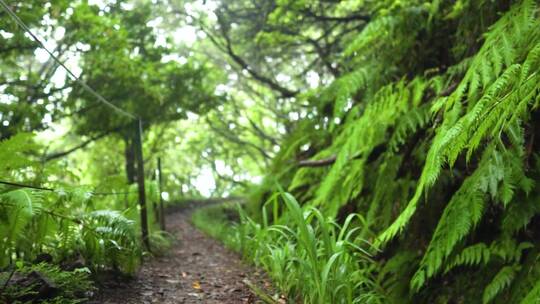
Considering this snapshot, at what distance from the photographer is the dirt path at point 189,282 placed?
293cm

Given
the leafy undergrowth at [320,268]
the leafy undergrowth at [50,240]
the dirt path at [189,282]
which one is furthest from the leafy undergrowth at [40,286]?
the leafy undergrowth at [320,268]

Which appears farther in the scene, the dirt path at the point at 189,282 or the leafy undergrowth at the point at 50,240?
the dirt path at the point at 189,282

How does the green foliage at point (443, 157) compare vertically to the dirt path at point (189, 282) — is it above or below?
above

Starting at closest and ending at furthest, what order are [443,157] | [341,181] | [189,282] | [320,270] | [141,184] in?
[443,157]
[320,270]
[189,282]
[341,181]
[141,184]

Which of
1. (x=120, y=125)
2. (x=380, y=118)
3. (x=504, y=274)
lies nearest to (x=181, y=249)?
(x=120, y=125)

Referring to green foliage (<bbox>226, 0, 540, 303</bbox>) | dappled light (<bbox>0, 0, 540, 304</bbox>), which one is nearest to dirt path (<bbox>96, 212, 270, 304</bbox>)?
dappled light (<bbox>0, 0, 540, 304</bbox>)

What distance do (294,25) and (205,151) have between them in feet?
41.0

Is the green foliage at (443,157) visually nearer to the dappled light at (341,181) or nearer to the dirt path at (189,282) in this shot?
the dappled light at (341,181)

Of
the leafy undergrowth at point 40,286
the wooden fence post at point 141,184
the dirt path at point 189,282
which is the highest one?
the wooden fence post at point 141,184

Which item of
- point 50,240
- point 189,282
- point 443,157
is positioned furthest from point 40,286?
point 443,157

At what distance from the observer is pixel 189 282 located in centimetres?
358

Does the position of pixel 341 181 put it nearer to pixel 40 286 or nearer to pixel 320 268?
pixel 320 268

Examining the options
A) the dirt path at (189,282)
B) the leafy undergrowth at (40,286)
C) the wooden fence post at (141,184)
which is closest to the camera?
the leafy undergrowth at (40,286)

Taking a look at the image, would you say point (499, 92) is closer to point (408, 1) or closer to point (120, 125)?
point (408, 1)
